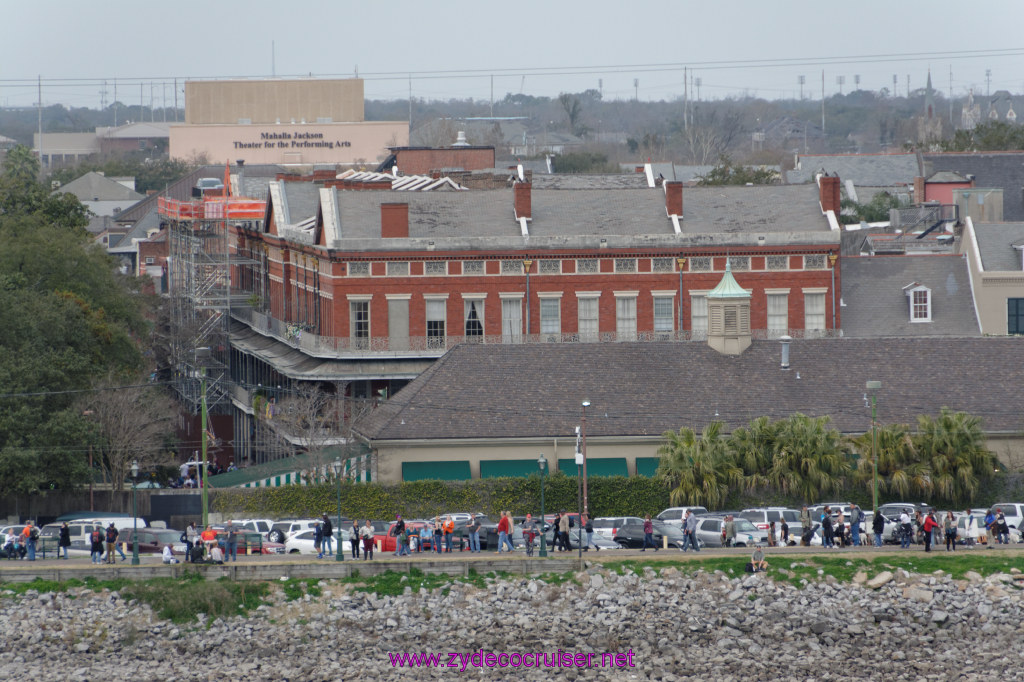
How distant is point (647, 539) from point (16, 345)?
2593 cm

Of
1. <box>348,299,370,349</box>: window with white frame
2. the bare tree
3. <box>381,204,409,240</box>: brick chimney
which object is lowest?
the bare tree

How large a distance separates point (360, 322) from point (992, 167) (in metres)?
64.2

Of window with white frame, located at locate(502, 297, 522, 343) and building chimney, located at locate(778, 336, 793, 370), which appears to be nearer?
building chimney, located at locate(778, 336, 793, 370)

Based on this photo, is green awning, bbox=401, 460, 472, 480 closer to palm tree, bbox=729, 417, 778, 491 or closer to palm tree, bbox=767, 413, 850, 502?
palm tree, bbox=729, 417, 778, 491

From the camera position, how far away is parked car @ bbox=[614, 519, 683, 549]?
50875 millimetres

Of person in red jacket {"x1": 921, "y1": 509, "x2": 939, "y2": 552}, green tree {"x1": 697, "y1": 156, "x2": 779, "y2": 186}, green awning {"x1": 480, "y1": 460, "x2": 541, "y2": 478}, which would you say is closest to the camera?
person in red jacket {"x1": 921, "y1": 509, "x2": 939, "y2": 552}

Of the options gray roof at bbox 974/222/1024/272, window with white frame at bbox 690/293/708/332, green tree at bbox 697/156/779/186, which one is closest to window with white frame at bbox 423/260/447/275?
window with white frame at bbox 690/293/708/332

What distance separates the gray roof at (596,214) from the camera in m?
76.5

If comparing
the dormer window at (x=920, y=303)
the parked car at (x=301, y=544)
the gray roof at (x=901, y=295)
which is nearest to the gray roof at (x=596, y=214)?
the gray roof at (x=901, y=295)

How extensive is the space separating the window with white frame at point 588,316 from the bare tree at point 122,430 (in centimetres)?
1917

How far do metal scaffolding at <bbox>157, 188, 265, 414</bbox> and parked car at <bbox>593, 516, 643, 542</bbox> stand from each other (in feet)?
115

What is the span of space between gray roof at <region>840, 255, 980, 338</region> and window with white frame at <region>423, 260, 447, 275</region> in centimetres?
1845

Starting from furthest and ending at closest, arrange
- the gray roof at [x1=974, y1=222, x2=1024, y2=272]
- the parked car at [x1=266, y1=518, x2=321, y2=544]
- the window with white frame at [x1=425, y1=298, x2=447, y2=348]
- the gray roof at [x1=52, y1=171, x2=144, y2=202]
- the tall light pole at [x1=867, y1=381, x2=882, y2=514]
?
the gray roof at [x1=52, y1=171, x2=144, y2=202] → the gray roof at [x1=974, y1=222, x2=1024, y2=272] → the window with white frame at [x1=425, y1=298, x2=447, y2=348] → the tall light pole at [x1=867, y1=381, x2=882, y2=514] → the parked car at [x1=266, y1=518, x2=321, y2=544]

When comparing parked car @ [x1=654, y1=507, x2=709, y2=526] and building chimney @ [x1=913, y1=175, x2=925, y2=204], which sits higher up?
building chimney @ [x1=913, y1=175, x2=925, y2=204]
